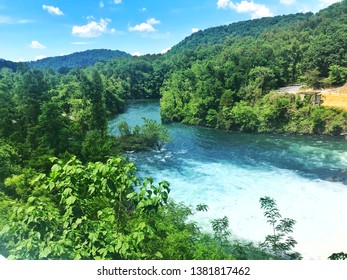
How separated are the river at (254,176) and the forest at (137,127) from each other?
0.88 ft

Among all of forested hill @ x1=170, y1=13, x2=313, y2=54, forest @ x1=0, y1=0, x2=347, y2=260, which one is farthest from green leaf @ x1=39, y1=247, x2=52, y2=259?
forested hill @ x1=170, y1=13, x2=313, y2=54

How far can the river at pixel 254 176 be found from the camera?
15.8ft

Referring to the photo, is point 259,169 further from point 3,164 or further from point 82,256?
point 82,256

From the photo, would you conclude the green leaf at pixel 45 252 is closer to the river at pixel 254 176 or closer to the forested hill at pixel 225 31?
the river at pixel 254 176

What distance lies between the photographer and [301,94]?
12.8 m

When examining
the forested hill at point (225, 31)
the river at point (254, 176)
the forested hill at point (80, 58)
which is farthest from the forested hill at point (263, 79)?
the forested hill at point (80, 58)

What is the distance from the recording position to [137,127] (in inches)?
266

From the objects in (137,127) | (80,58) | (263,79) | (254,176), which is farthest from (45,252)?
(263,79)

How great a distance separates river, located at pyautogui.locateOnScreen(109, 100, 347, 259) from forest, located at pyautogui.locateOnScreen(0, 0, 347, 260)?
268mm

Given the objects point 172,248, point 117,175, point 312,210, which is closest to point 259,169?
point 312,210

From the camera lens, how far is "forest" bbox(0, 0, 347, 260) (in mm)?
1728

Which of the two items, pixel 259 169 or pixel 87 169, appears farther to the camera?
pixel 259 169

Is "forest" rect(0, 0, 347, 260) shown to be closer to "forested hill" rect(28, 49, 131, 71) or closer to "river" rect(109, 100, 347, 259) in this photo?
"forested hill" rect(28, 49, 131, 71)

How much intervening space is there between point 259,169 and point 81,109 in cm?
401
